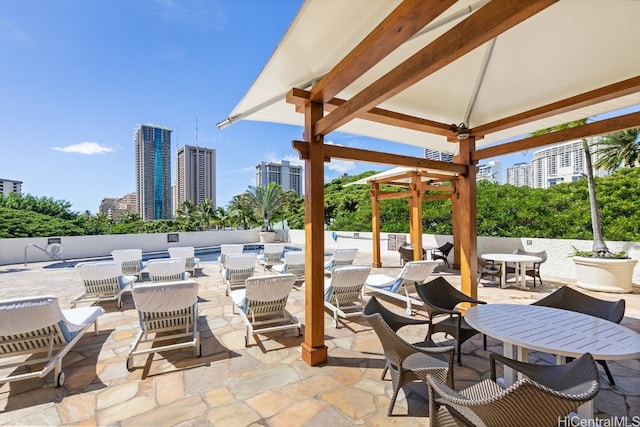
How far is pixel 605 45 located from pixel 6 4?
38.4ft

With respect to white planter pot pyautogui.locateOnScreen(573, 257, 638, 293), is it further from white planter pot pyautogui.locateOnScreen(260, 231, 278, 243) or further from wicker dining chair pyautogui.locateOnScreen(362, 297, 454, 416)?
white planter pot pyautogui.locateOnScreen(260, 231, 278, 243)

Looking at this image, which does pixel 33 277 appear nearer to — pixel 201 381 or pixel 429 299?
pixel 201 381

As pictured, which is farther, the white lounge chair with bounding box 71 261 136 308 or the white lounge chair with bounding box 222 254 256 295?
the white lounge chair with bounding box 222 254 256 295

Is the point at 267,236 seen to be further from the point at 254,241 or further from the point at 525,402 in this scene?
the point at 525,402

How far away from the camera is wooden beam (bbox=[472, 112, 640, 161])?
3.33 meters

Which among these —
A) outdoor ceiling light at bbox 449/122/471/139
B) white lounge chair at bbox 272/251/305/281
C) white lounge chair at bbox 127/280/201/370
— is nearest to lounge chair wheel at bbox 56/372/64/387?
white lounge chair at bbox 127/280/201/370

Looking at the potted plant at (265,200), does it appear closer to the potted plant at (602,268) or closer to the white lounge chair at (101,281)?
the white lounge chair at (101,281)

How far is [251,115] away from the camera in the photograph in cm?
412

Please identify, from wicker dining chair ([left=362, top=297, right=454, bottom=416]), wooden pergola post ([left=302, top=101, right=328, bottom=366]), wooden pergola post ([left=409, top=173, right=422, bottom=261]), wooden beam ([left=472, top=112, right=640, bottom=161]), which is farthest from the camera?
wooden pergola post ([left=409, top=173, right=422, bottom=261])

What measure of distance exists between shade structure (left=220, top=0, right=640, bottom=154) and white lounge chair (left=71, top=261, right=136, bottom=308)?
445 centimetres

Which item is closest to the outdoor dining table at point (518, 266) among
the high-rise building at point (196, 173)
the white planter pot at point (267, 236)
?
the white planter pot at point (267, 236)

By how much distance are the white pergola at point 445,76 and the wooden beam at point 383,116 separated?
2 centimetres

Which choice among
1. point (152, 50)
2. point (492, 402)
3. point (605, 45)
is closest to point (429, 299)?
point (492, 402)

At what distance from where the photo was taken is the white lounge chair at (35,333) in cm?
288
